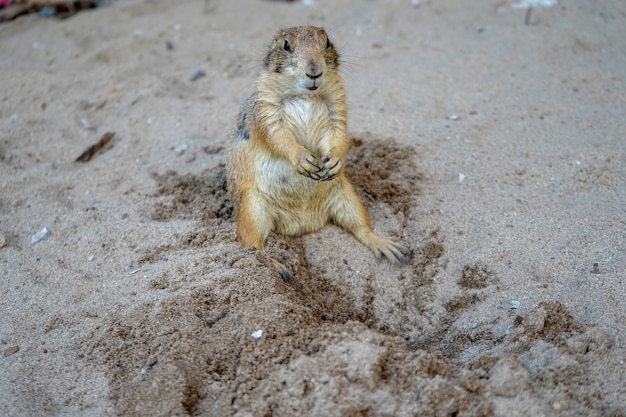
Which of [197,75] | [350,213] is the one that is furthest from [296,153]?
[197,75]

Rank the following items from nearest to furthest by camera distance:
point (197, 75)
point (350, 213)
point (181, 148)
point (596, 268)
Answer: point (596, 268)
point (350, 213)
point (181, 148)
point (197, 75)

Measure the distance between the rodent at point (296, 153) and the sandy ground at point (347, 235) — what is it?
5.4 inches

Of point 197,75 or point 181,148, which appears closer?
point 181,148

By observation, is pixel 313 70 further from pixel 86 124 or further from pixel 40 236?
pixel 86 124

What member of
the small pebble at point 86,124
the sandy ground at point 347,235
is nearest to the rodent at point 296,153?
the sandy ground at point 347,235

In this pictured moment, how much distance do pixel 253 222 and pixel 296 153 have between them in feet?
1.58

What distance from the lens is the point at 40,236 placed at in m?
4.05

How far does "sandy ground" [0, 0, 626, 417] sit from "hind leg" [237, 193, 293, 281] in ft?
0.41

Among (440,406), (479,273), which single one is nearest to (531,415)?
(440,406)

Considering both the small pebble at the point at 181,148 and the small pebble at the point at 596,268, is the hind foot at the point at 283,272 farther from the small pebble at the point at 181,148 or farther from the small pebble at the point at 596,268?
the small pebble at the point at 181,148

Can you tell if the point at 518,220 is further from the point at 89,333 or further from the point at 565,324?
the point at 89,333

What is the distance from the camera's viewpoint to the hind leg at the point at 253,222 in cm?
371

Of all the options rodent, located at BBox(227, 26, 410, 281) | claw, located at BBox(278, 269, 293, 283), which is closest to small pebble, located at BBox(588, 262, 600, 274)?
rodent, located at BBox(227, 26, 410, 281)

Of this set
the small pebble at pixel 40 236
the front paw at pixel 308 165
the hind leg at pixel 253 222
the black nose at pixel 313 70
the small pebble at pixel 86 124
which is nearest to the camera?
the black nose at pixel 313 70
